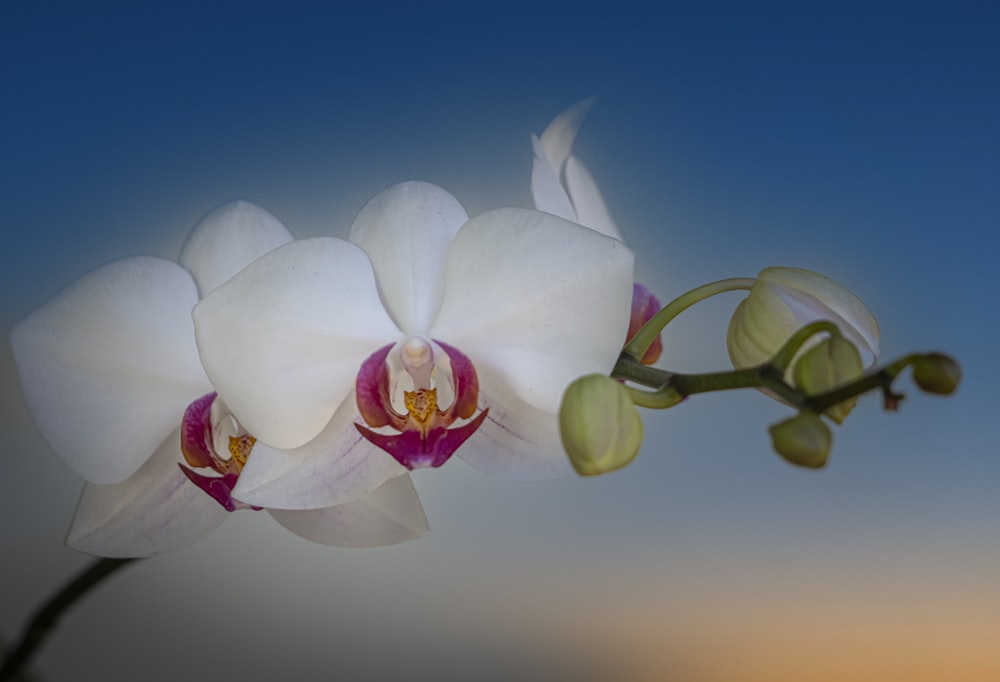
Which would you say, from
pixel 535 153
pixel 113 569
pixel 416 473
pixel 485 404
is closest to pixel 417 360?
pixel 485 404

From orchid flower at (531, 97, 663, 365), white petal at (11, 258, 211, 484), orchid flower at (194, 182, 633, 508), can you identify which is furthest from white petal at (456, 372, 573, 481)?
white petal at (11, 258, 211, 484)

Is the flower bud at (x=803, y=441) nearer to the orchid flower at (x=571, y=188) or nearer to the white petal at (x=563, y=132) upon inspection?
the orchid flower at (x=571, y=188)

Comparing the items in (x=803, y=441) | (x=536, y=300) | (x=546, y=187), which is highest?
(x=546, y=187)

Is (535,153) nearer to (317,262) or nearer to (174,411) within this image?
(317,262)

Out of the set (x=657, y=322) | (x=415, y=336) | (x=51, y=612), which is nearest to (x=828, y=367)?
(x=657, y=322)

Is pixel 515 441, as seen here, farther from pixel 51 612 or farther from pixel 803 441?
pixel 51 612

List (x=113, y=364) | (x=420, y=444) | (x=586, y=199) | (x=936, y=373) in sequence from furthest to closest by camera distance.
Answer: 1. (x=586, y=199)
2. (x=113, y=364)
3. (x=420, y=444)
4. (x=936, y=373)
